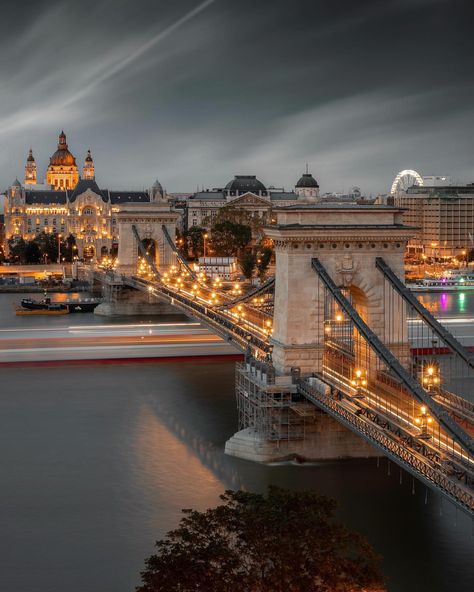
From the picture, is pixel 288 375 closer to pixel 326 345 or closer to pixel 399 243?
pixel 326 345

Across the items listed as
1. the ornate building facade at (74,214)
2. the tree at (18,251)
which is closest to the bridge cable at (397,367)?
the tree at (18,251)

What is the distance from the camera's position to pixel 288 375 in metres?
28.8

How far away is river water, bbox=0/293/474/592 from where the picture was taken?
21.1 m

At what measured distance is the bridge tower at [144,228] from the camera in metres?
69.7

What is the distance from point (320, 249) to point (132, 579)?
11364 mm

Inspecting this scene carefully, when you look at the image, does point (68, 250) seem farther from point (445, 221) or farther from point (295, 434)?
point (295, 434)

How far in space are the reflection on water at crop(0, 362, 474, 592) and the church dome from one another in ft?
413

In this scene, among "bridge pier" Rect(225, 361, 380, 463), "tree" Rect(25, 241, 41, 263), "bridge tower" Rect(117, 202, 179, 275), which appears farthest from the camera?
"tree" Rect(25, 241, 41, 263)

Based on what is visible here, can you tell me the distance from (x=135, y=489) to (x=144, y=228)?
45407mm

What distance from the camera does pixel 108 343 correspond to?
1998 inches

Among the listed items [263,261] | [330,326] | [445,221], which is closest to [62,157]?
[445,221]

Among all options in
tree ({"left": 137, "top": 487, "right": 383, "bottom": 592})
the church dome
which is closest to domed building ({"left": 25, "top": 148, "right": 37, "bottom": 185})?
the church dome

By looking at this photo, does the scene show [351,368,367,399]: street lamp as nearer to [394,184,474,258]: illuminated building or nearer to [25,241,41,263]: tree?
[25,241,41,263]: tree

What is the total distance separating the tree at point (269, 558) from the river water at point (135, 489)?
368 centimetres
